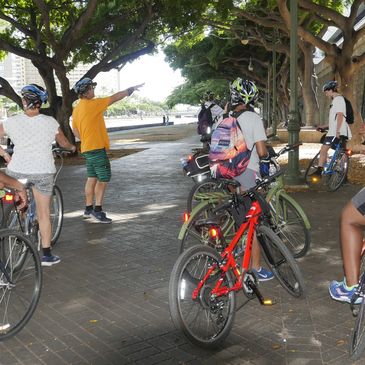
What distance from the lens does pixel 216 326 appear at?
3838 mm

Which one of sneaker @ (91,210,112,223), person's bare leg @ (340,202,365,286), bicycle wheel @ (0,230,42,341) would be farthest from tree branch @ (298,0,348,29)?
bicycle wheel @ (0,230,42,341)

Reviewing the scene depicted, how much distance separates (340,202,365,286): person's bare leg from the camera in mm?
3559

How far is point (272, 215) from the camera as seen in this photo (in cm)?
543

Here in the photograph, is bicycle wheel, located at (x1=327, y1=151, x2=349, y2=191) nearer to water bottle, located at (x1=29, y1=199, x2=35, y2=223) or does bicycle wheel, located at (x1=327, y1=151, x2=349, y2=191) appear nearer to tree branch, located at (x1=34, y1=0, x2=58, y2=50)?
water bottle, located at (x1=29, y1=199, x2=35, y2=223)

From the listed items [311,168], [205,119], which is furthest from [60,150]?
[311,168]

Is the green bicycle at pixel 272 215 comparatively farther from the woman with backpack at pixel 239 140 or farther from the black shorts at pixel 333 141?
the black shorts at pixel 333 141

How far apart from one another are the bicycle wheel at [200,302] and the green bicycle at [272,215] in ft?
2.21

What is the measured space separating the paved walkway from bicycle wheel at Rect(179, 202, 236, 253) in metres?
0.54

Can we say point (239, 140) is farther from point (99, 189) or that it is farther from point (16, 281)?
point (99, 189)

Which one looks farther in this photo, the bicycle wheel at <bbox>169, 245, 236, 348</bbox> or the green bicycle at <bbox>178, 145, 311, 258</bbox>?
the green bicycle at <bbox>178, 145, 311, 258</bbox>

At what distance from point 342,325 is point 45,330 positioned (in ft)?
7.43

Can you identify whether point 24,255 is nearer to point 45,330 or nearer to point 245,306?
point 45,330

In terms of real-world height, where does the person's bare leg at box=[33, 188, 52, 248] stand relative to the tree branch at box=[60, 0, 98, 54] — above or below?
below

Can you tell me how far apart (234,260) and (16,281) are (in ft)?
5.58
